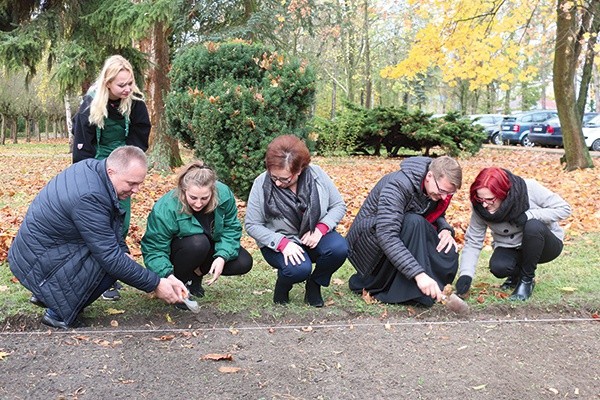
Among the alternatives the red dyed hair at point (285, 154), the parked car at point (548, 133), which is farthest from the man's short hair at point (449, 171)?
the parked car at point (548, 133)

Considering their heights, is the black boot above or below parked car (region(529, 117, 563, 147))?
below

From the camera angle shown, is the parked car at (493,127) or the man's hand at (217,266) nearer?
the man's hand at (217,266)

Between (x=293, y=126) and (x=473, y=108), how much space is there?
43281 millimetres

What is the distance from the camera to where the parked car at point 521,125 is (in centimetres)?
2534

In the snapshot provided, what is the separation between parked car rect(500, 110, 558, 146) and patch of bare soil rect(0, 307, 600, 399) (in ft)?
76.0

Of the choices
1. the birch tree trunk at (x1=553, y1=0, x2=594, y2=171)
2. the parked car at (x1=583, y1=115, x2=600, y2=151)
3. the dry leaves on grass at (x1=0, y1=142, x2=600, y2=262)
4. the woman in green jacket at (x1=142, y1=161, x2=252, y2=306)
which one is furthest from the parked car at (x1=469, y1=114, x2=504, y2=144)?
the woman in green jacket at (x1=142, y1=161, x2=252, y2=306)

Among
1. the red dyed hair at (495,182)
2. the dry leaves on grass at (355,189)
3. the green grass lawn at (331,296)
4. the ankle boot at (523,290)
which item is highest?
the red dyed hair at (495,182)

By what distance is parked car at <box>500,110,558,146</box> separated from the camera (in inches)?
998

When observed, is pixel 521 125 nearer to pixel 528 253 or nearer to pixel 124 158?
pixel 528 253

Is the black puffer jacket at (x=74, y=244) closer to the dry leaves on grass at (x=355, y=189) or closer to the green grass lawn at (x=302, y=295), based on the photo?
the green grass lawn at (x=302, y=295)

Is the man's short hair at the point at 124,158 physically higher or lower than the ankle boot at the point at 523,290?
higher

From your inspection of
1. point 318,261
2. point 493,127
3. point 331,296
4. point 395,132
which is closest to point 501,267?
point 331,296

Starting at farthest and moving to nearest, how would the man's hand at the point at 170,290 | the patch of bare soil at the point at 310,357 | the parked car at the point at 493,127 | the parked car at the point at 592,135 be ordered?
the parked car at the point at 493,127, the parked car at the point at 592,135, the man's hand at the point at 170,290, the patch of bare soil at the point at 310,357

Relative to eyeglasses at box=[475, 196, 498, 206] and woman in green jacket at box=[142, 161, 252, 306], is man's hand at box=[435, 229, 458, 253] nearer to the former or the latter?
eyeglasses at box=[475, 196, 498, 206]
